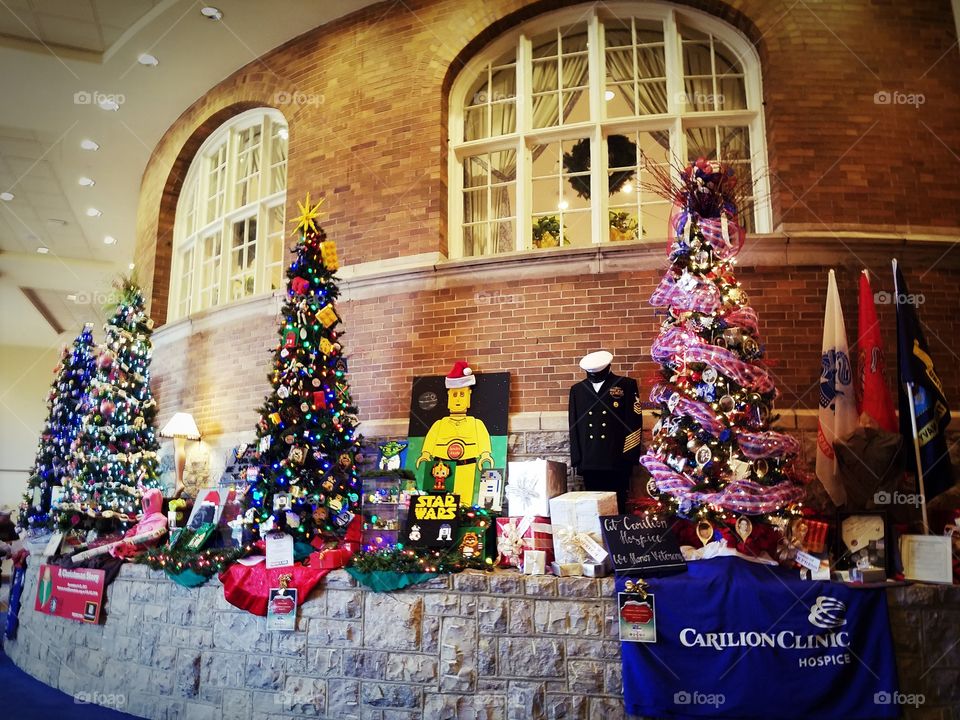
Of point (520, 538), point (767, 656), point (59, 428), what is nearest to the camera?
point (767, 656)

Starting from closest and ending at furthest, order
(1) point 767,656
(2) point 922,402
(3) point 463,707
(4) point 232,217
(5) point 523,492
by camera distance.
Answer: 1. (1) point 767,656
2. (3) point 463,707
3. (2) point 922,402
4. (5) point 523,492
5. (4) point 232,217

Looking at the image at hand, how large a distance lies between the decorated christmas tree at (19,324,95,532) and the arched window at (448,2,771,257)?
19.1 feet

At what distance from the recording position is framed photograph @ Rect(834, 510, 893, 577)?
4730 mm

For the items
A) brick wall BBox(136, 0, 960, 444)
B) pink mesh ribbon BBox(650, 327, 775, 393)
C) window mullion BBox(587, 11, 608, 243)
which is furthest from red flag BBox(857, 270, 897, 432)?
window mullion BBox(587, 11, 608, 243)

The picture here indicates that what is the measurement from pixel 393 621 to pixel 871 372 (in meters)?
4.26

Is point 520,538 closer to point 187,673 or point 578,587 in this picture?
point 578,587

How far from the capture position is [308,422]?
6.10 meters

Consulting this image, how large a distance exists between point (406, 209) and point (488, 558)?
12.8ft

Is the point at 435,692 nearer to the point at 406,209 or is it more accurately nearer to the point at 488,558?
Result: the point at 488,558

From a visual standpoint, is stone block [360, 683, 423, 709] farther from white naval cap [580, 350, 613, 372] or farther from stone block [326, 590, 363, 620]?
white naval cap [580, 350, 613, 372]

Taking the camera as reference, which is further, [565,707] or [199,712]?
[199,712]

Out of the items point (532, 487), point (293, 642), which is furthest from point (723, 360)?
point (293, 642)

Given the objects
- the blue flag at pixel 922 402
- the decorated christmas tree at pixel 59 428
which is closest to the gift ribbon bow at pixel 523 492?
the blue flag at pixel 922 402

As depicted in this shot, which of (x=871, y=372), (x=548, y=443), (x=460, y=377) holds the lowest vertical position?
(x=548, y=443)
